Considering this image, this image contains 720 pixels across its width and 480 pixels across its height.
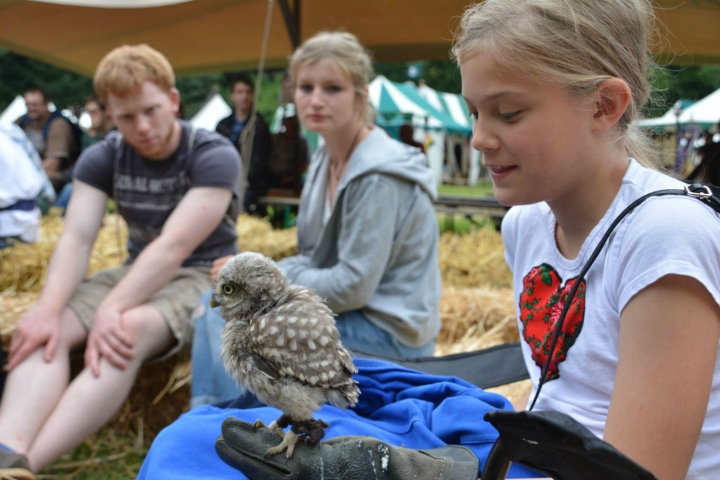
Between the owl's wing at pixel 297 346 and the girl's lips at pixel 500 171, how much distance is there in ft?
1.53

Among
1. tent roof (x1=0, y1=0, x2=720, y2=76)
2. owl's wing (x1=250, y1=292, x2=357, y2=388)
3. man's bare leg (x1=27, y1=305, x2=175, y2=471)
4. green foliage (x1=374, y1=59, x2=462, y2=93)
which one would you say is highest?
green foliage (x1=374, y1=59, x2=462, y2=93)

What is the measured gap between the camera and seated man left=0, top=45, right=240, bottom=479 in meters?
2.30

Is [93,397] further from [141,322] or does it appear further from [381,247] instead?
[381,247]

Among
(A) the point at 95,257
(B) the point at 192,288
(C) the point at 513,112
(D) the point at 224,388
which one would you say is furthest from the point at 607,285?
(A) the point at 95,257

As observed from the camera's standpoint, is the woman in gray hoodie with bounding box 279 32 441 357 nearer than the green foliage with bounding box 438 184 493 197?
Yes

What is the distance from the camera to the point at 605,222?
126 cm

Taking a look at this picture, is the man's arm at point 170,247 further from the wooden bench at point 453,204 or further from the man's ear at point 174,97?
the wooden bench at point 453,204

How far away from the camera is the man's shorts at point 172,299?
2.61 m

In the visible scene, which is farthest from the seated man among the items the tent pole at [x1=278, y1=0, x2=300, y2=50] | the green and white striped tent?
the green and white striped tent

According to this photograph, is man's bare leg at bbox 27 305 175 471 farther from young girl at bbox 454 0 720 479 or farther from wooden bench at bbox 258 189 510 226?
wooden bench at bbox 258 189 510 226

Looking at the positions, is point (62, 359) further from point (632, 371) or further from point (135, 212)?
point (632, 371)

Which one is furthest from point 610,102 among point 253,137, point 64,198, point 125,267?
point 64,198

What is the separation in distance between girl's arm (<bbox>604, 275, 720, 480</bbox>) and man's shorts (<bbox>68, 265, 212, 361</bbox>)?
6.59 feet

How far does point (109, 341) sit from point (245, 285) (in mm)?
1448
